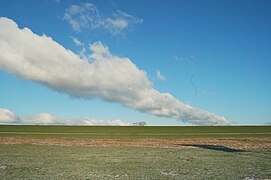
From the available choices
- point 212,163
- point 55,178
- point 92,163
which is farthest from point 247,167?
point 55,178

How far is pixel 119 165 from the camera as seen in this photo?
16.0 meters

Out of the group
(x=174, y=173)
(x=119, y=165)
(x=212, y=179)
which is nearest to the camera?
(x=212, y=179)

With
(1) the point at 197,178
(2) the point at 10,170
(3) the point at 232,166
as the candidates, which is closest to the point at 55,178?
(2) the point at 10,170

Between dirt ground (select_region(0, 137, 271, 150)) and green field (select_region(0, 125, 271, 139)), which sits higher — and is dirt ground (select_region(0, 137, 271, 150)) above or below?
below

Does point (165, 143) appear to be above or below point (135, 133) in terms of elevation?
below

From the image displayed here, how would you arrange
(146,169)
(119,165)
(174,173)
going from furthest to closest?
(119,165), (146,169), (174,173)

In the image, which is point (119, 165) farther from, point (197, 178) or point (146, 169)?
point (197, 178)

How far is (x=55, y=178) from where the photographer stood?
1252cm

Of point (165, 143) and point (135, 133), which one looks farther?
point (135, 133)

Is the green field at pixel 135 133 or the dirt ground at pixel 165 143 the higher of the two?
the green field at pixel 135 133

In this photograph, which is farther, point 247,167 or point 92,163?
point 92,163

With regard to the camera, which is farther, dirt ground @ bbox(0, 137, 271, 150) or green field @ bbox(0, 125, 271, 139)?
green field @ bbox(0, 125, 271, 139)

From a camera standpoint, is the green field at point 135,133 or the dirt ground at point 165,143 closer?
the dirt ground at point 165,143

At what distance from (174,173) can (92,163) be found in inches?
200
